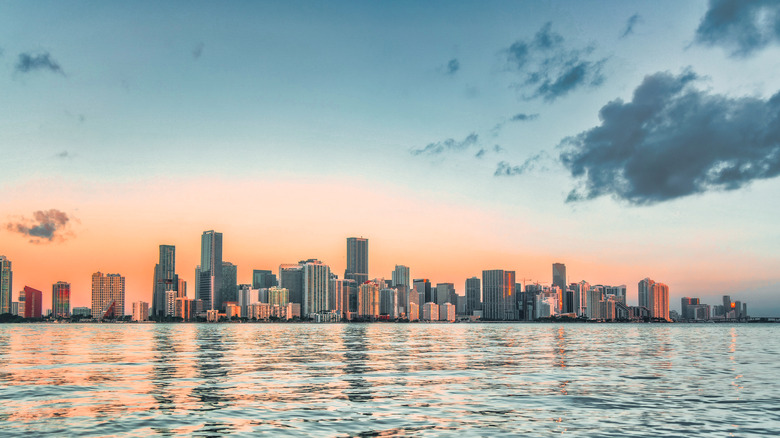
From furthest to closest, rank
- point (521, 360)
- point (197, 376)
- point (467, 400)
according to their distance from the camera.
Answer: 1. point (521, 360)
2. point (197, 376)
3. point (467, 400)

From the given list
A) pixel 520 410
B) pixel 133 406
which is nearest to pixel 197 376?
pixel 133 406

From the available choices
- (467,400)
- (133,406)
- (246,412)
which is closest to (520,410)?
(467,400)

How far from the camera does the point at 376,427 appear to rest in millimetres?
32562

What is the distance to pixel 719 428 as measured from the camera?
1268 inches

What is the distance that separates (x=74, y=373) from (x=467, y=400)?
3902 cm

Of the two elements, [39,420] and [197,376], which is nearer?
[39,420]

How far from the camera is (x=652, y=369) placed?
218 ft

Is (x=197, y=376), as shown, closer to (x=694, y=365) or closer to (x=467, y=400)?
(x=467, y=400)

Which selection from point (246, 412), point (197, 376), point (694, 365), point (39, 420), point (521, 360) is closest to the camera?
point (39, 420)

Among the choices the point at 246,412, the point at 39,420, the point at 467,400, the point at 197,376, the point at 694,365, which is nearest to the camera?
the point at 39,420

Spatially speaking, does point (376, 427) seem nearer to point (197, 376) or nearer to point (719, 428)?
point (719, 428)

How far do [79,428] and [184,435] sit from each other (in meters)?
5.95

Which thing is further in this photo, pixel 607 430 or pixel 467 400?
pixel 467 400

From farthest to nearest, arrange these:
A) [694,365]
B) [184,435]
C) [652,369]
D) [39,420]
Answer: [694,365] < [652,369] < [39,420] < [184,435]
